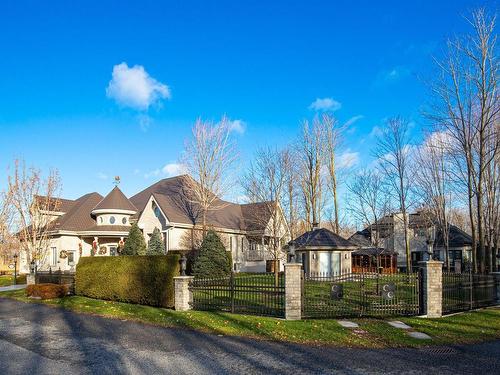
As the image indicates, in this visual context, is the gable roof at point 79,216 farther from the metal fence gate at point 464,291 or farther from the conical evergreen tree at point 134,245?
the metal fence gate at point 464,291

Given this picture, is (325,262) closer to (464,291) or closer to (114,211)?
(464,291)

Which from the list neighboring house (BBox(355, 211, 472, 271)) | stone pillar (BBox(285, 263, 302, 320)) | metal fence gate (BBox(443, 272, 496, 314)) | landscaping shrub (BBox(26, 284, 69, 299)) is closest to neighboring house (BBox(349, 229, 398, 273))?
neighboring house (BBox(355, 211, 472, 271))

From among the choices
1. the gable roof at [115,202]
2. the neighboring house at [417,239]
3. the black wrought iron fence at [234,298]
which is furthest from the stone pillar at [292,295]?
the neighboring house at [417,239]

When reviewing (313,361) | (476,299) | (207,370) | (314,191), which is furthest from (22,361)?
(314,191)

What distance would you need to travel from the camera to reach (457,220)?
5512 centimetres

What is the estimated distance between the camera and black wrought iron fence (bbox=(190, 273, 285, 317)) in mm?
13261

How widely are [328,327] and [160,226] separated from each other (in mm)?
23861

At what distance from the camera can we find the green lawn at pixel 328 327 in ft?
31.8

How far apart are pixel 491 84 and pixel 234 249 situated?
80.0 ft

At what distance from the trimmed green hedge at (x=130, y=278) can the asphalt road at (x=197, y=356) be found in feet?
14.7

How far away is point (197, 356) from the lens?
838 centimetres

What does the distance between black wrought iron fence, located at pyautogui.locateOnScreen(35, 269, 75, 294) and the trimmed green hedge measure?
4.97 feet

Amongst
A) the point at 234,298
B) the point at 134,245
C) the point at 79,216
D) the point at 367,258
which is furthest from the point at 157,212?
the point at 367,258

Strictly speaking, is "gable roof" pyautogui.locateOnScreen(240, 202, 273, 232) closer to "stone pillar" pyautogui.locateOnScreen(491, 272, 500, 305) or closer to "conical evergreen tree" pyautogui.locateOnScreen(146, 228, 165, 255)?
"conical evergreen tree" pyautogui.locateOnScreen(146, 228, 165, 255)
